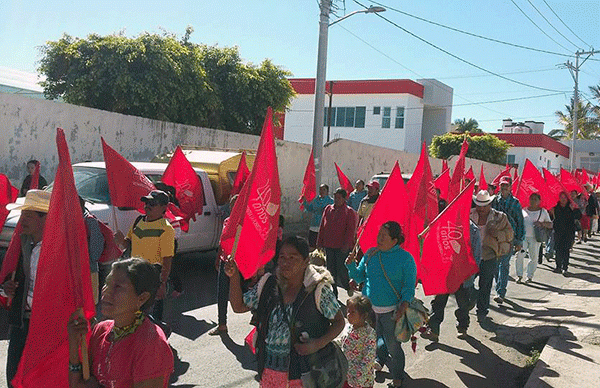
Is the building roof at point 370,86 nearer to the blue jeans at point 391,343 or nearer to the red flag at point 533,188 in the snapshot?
the red flag at point 533,188

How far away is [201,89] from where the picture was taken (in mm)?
19578

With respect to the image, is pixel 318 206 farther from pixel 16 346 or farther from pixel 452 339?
pixel 16 346

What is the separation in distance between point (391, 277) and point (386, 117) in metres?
35.7

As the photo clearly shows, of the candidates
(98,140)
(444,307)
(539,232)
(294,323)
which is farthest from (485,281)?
Answer: (98,140)

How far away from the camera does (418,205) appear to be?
6.82 metres

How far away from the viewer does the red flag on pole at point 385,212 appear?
613cm

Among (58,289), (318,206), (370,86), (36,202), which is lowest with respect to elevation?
(318,206)

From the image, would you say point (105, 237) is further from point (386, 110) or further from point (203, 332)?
point (386, 110)

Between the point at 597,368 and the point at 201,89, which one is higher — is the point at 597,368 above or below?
below

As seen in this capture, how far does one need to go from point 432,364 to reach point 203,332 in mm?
2512

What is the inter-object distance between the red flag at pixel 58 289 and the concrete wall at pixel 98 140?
9.46 metres

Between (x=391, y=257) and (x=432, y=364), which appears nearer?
(x=391, y=257)

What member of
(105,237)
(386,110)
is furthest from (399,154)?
(105,237)

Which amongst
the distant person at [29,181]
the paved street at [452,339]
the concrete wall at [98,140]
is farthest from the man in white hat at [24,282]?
the concrete wall at [98,140]
